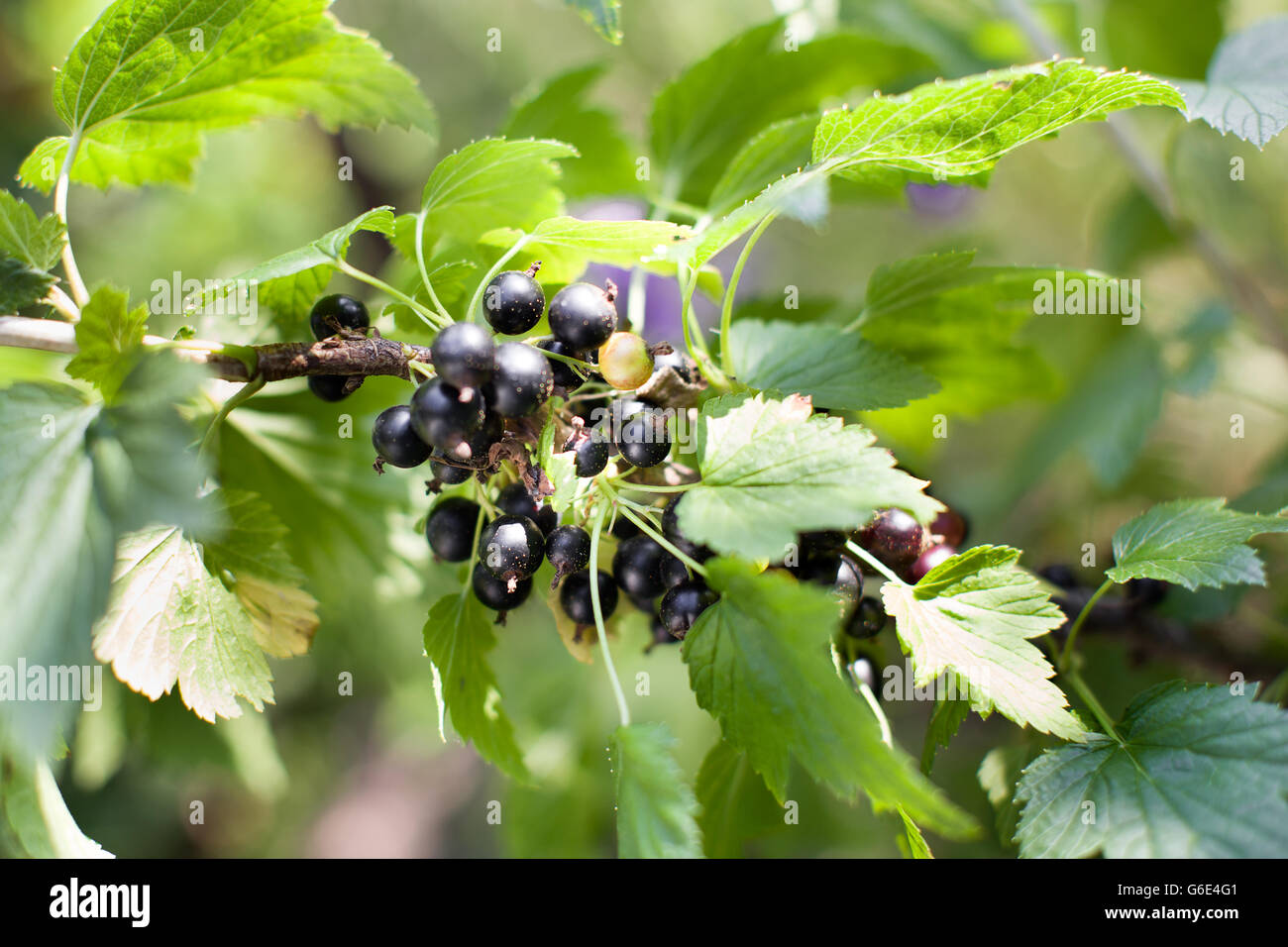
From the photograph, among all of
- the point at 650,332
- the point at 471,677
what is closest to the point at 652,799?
the point at 471,677

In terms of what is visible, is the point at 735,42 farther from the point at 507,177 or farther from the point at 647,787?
→ the point at 647,787

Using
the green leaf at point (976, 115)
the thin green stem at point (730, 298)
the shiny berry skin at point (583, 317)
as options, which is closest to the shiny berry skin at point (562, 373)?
the shiny berry skin at point (583, 317)

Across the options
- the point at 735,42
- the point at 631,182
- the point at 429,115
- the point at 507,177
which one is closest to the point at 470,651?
the point at 507,177

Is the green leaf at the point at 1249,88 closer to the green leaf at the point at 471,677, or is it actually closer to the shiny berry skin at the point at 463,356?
the shiny berry skin at the point at 463,356

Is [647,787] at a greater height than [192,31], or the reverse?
[192,31]

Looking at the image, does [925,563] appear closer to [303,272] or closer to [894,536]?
[894,536]

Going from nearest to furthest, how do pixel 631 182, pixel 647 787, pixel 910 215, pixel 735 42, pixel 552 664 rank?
pixel 647 787 < pixel 735 42 < pixel 631 182 < pixel 552 664 < pixel 910 215
